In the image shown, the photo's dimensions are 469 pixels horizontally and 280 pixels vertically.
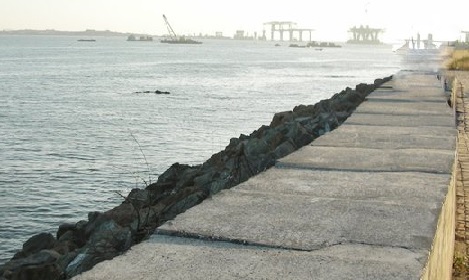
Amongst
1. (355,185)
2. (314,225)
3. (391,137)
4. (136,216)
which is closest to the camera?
(314,225)

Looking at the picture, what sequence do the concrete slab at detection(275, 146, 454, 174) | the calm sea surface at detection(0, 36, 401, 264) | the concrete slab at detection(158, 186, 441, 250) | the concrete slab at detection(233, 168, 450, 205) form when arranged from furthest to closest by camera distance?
the calm sea surface at detection(0, 36, 401, 264)
the concrete slab at detection(275, 146, 454, 174)
the concrete slab at detection(233, 168, 450, 205)
the concrete slab at detection(158, 186, 441, 250)

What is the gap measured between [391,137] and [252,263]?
2.96 m

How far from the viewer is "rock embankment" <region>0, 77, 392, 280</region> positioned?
3.92m

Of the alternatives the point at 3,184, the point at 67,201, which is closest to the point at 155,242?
the point at 67,201

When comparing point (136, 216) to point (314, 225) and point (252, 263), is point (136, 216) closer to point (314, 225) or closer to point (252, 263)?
point (314, 225)

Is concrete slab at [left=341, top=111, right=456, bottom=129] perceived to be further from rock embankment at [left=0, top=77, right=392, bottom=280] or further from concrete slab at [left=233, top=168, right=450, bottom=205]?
concrete slab at [left=233, top=168, right=450, bottom=205]

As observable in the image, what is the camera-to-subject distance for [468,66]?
77.9 ft

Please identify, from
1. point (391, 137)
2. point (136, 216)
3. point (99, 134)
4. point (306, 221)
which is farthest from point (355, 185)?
point (99, 134)

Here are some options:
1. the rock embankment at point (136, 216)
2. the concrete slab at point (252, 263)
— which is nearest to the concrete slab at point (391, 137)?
the rock embankment at point (136, 216)

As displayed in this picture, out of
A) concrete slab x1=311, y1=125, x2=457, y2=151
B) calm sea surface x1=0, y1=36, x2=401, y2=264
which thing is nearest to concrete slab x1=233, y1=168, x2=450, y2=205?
concrete slab x1=311, y1=125, x2=457, y2=151

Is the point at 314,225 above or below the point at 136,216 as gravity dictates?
above

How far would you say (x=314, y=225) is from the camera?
2.46 m

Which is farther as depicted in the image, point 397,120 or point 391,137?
point 397,120

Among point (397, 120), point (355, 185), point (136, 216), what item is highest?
point (355, 185)
